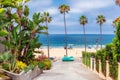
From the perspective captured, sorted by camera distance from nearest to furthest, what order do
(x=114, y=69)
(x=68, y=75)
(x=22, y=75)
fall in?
(x=114, y=69) < (x=22, y=75) < (x=68, y=75)

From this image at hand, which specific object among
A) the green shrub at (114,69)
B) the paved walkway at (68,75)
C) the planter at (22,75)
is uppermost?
the green shrub at (114,69)

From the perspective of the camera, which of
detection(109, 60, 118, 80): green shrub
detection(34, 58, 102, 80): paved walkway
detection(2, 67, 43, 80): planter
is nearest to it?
detection(109, 60, 118, 80): green shrub

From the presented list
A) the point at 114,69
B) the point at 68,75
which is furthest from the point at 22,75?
the point at 68,75

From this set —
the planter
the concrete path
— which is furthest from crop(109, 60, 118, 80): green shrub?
the planter

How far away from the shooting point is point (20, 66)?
3244 cm

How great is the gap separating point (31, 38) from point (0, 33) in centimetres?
1469

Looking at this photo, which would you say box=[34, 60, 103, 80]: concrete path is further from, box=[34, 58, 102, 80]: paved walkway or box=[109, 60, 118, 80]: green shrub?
box=[109, 60, 118, 80]: green shrub

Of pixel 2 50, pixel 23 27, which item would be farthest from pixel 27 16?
pixel 2 50

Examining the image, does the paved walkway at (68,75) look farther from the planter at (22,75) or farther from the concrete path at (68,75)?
the planter at (22,75)

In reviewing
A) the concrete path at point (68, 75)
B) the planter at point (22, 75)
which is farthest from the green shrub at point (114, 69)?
the planter at point (22, 75)

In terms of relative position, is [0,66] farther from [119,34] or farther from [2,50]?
[119,34]

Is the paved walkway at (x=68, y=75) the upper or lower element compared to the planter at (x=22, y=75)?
lower

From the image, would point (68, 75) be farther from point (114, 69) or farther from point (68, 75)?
point (114, 69)

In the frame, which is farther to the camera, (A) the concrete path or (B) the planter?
(A) the concrete path
